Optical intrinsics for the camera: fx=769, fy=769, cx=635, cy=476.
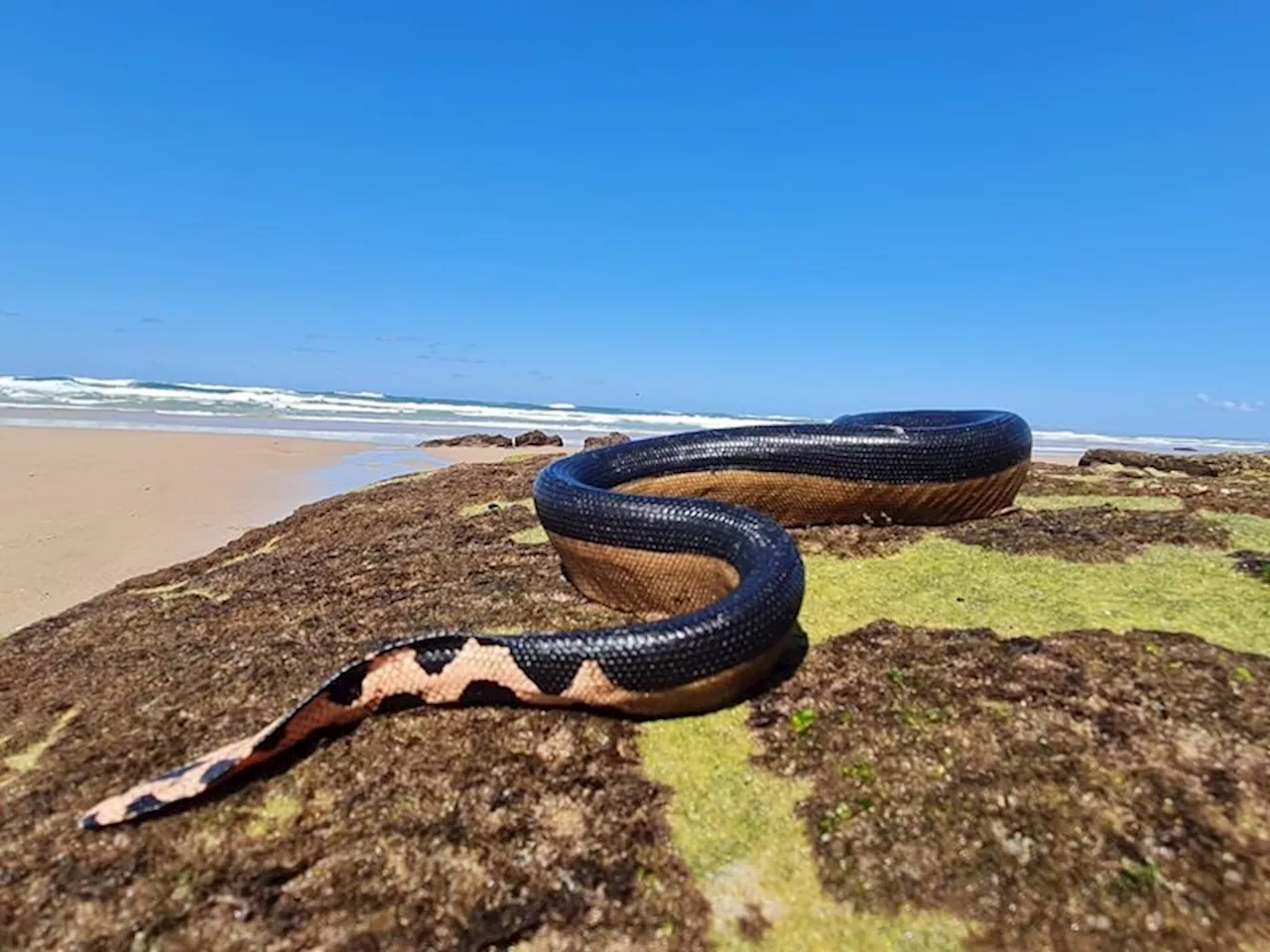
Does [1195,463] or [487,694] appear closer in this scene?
[487,694]

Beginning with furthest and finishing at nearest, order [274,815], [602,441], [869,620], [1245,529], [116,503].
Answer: [602,441]
[116,503]
[1245,529]
[869,620]
[274,815]

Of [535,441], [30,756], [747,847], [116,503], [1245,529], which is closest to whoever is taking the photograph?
[747,847]

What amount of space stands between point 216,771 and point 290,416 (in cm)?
3664

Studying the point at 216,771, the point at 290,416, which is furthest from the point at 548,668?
the point at 290,416

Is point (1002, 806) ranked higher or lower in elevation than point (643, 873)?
higher

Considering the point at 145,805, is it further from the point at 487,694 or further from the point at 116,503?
the point at 116,503

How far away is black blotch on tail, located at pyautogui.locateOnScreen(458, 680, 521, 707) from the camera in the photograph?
10.8ft

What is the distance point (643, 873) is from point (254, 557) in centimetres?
538

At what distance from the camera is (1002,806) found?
2.68 metres

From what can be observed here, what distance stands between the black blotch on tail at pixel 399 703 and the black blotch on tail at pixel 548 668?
0.47m

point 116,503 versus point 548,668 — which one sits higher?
point 548,668

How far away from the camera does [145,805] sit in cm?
274

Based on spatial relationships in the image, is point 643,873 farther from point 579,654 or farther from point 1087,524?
point 1087,524

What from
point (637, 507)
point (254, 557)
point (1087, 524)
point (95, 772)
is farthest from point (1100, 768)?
point (254, 557)
